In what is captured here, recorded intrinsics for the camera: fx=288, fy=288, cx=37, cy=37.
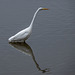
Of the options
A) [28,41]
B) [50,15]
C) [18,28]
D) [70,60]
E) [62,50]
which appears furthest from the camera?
[50,15]

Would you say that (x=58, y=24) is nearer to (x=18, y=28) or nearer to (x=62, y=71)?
(x=18, y=28)

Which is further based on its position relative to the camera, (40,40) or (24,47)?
(40,40)

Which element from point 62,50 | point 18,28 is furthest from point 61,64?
point 18,28

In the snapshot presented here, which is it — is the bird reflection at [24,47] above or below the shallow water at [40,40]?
below

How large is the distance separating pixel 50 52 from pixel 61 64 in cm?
95

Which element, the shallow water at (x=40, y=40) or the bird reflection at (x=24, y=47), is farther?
the bird reflection at (x=24, y=47)

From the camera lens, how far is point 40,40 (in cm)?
1036

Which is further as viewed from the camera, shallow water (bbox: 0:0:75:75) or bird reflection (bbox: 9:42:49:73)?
bird reflection (bbox: 9:42:49:73)

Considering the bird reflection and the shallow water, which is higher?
the shallow water

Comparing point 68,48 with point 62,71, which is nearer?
point 62,71

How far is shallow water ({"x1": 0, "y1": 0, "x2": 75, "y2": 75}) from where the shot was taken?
850 centimetres

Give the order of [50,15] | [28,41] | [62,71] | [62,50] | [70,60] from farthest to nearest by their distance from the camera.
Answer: [50,15] < [28,41] < [62,50] < [70,60] < [62,71]

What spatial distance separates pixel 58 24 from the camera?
12.0 metres

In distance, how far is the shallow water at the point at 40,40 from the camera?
850 cm
